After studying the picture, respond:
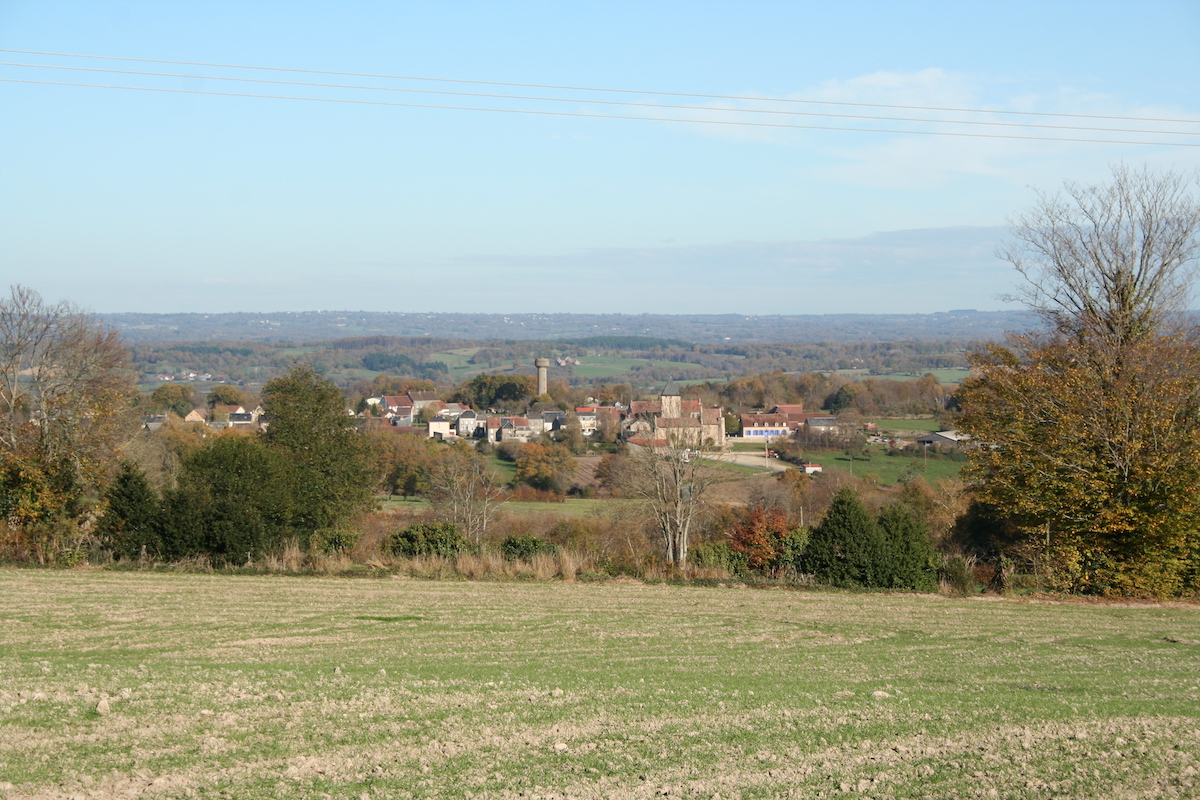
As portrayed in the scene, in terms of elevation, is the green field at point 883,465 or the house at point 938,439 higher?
the house at point 938,439

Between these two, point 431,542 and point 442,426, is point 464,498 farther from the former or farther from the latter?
point 442,426

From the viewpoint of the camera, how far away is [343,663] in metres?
8.10

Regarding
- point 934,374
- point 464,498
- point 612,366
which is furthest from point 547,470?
A: point 612,366

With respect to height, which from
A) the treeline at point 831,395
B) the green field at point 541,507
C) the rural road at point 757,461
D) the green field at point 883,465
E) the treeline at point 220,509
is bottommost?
the green field at point 541,507

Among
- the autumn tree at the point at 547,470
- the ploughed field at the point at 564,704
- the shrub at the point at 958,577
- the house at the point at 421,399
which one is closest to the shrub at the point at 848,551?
the shrub at the point at 958,577

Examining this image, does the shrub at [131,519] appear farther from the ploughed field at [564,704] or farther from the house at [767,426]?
the house at [767,426]

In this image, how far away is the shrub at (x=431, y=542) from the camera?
1750 centimetres

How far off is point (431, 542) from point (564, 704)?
455 inches

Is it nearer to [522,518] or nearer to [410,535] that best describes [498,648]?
[410,535]

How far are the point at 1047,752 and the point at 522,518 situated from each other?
35.4m

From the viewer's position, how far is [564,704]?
6.66m

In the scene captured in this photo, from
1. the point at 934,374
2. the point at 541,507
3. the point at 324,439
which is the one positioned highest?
the point at 324,439

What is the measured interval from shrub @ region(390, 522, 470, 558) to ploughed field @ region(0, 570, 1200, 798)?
538cm

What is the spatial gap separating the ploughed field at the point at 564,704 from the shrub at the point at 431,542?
5.38 meters
